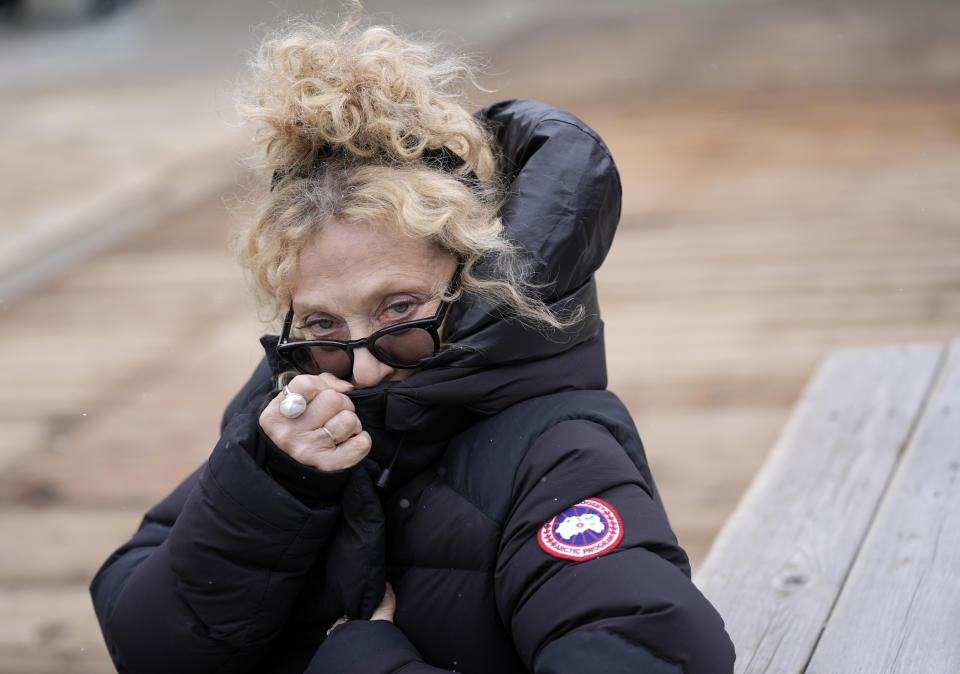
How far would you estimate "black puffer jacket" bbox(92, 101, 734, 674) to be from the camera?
4.25ft

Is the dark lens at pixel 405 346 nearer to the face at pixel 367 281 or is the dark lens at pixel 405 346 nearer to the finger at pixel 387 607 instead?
the face at pixel 367 281

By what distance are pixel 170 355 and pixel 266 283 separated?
354cm

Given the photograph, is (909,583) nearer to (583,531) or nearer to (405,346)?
(583,531)

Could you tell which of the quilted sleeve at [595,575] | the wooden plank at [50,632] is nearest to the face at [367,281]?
the quilted sleeve at [595,575]

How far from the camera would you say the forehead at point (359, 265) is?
1.50 metres

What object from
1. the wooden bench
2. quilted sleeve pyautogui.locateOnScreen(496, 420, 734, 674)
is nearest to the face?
quilted sleeve pyautogui.locateOnScreen(496, 420, 734, 674)

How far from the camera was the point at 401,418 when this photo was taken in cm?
145

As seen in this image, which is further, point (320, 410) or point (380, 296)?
point (380, 296)

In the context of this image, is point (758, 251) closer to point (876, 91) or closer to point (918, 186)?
point (918, 186)

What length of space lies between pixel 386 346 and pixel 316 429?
0.17 m

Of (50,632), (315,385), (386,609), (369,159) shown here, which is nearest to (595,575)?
(386,609)

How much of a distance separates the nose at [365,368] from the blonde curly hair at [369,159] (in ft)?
0.50

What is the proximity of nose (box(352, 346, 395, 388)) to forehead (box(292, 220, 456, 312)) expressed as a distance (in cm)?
6

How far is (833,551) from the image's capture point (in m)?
1.92
